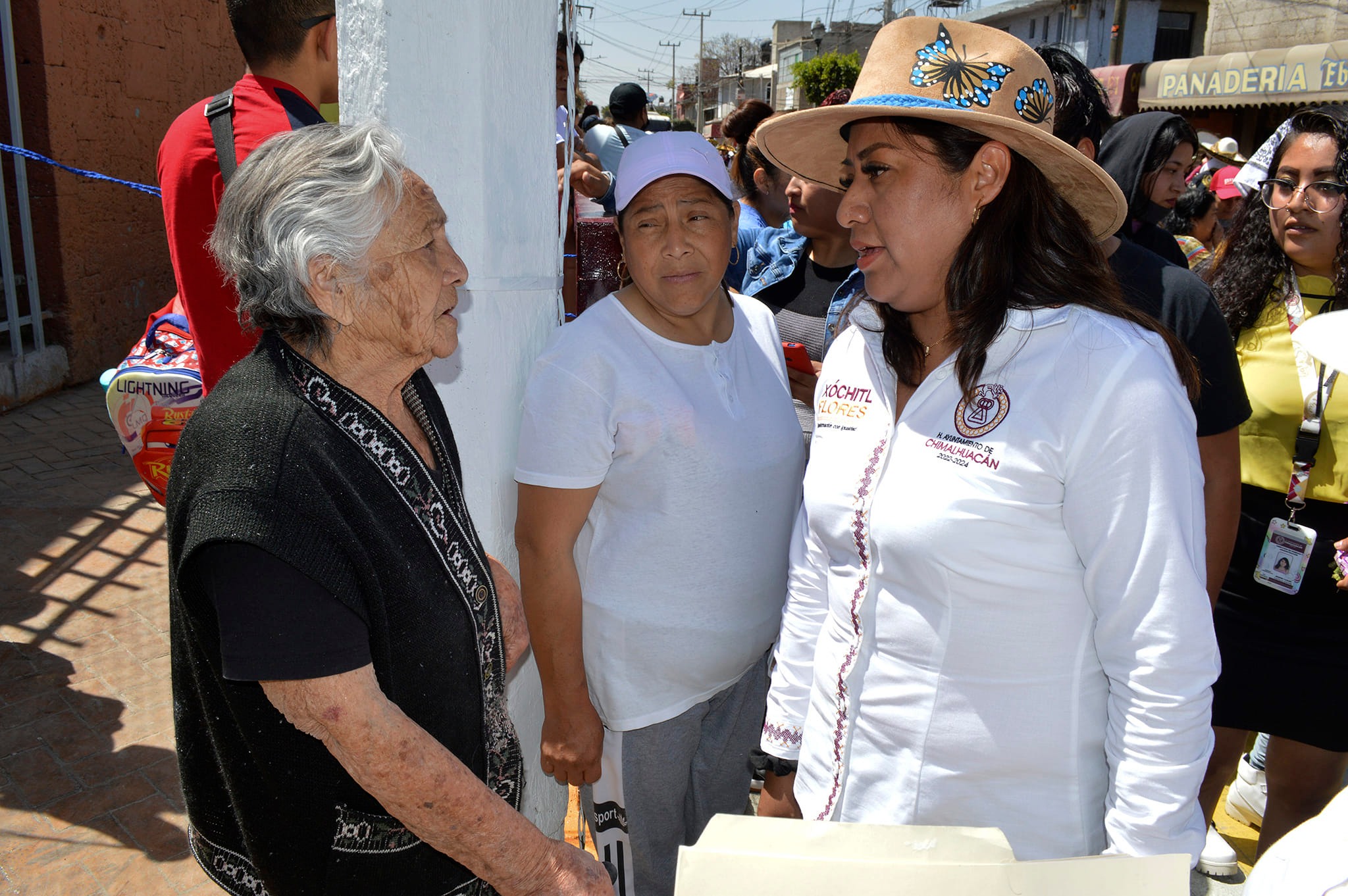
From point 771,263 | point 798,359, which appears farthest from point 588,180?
point 798,359

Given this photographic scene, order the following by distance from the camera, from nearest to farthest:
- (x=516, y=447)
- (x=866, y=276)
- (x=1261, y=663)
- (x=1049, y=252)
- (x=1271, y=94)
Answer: (x=1049, y=252)
(x=866, y=276)
(x=516, y=447)
(x=1261, y=663)
(x=1271, y=94)

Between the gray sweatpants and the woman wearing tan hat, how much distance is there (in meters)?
0.47

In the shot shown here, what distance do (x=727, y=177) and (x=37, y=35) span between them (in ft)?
22.7

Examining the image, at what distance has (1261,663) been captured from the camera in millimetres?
2623

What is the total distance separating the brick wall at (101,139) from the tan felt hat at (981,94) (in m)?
7.44

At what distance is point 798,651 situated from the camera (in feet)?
6.46

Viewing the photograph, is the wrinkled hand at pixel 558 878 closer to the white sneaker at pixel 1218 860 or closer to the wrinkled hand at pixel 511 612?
the wrinkled hand at pixel 511 612

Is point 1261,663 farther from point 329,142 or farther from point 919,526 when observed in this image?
point 329,142

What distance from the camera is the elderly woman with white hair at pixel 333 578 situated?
123cm

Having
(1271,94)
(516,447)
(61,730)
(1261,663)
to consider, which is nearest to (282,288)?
(516,447)

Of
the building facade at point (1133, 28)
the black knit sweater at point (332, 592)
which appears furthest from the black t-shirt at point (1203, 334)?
the building facade at point (1133, 28)

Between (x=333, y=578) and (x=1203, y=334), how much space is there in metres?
1.98

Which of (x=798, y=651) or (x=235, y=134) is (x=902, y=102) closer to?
(x=798, y=651)

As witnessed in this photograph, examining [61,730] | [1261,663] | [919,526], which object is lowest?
[61,730]
